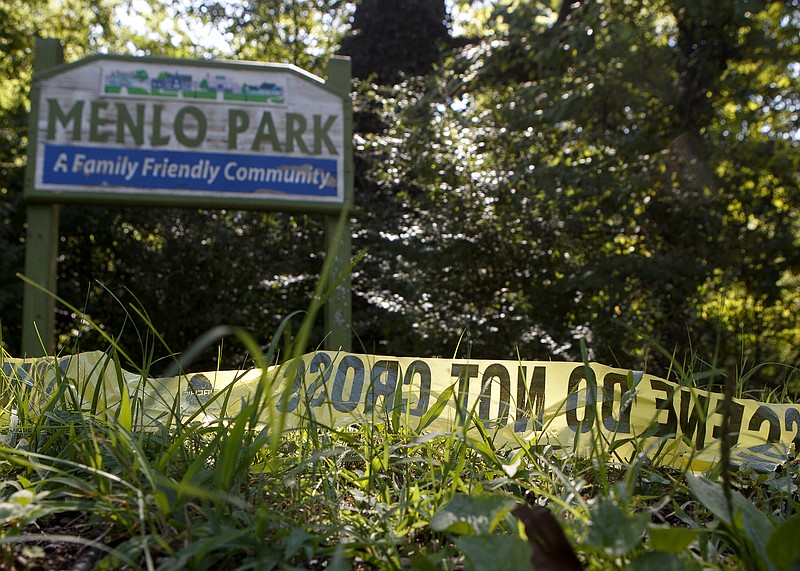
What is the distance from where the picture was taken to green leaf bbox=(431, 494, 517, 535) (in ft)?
3.23

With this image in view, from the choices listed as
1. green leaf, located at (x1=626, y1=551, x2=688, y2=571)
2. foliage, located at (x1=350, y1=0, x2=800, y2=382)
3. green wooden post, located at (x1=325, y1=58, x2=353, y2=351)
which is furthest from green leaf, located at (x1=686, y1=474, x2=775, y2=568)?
foliage, located at (x1=350, y1=0, x2=800, y2=382)

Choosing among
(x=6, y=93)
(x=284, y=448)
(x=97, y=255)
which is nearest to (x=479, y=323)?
(x=97, y=255)

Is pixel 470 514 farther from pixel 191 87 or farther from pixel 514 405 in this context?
pixel 191 87

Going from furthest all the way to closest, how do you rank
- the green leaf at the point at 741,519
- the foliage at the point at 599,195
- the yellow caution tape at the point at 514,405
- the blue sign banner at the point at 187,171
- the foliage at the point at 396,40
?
the foliage at the point at 396,40
the foliage at the point at 599,195
the blue sign banner at the point at 187,171
the yellow caution tape at the point at 514,405
the green leaf at the point at 741,519

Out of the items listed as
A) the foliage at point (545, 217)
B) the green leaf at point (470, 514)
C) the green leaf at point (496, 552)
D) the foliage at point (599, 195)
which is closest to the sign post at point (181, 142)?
the foliage at point (545, 217)

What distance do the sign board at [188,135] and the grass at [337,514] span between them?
426cm

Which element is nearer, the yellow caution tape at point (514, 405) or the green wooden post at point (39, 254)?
the yellow caution tape at point (514, 405)

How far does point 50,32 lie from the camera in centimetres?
1623

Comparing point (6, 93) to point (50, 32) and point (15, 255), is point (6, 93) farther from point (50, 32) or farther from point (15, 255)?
point (15, 255)

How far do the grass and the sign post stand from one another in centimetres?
397

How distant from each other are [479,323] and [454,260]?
2.12 ft

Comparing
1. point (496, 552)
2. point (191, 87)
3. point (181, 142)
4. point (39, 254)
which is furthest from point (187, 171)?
Result: point (496, 552)

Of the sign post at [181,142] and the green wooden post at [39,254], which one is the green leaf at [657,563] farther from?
the green wooden post at [39,254]

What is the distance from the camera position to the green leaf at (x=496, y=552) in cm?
84
